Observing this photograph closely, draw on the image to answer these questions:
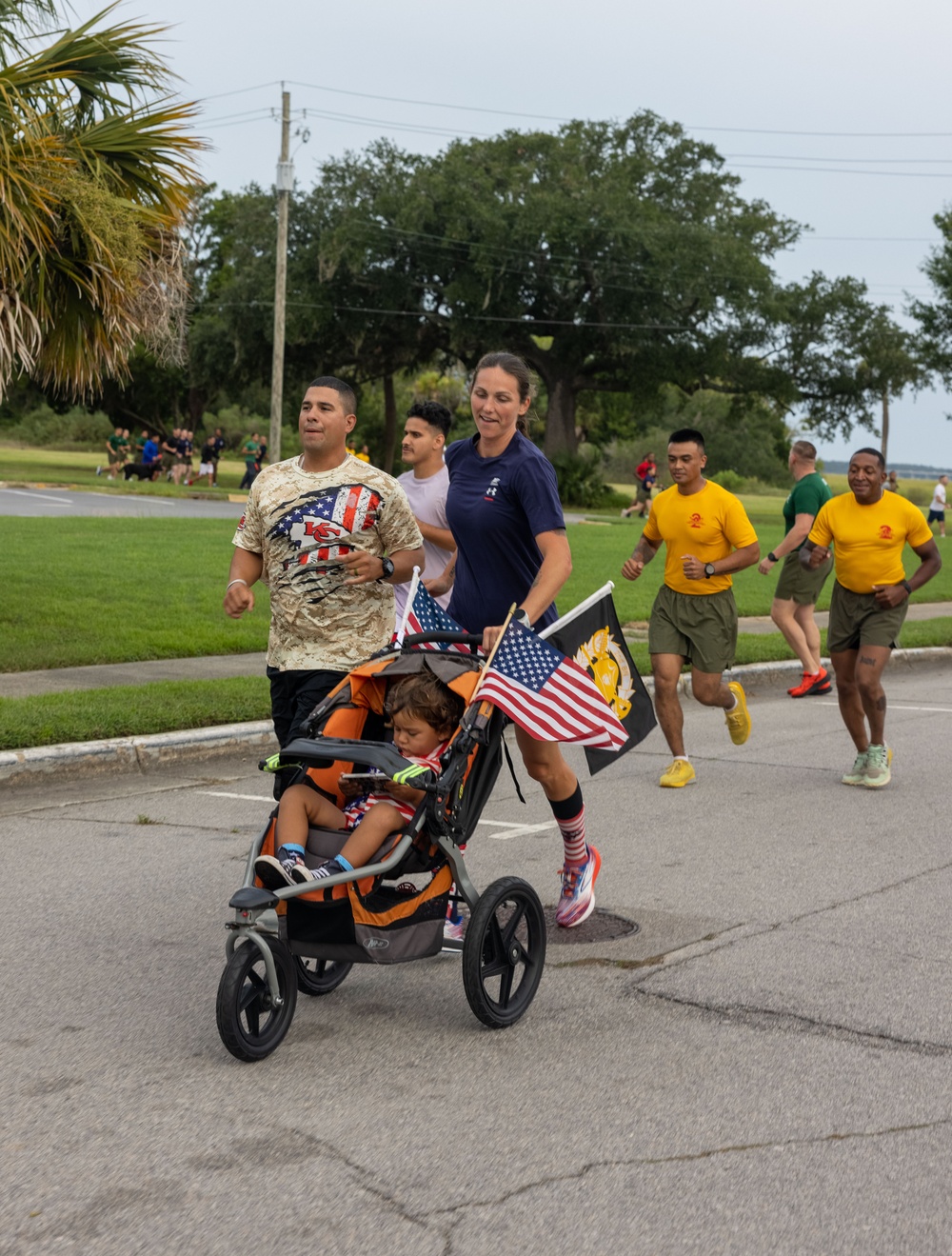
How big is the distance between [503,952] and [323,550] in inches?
73.3

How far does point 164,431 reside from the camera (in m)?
69.2

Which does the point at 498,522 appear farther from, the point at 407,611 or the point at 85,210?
the point at 85,210

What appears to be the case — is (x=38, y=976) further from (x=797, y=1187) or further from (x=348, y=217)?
(x=348, y=217)

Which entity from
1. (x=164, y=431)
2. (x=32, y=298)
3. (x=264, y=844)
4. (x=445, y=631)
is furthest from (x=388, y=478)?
(x=164, y=431)

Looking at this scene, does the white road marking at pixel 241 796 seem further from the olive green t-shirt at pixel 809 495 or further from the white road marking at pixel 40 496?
the white road marking at pixel 40 496

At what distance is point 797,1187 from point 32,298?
33.7ft

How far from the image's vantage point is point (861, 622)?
902 centimetres

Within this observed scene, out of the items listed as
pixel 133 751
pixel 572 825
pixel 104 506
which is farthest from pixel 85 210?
pixel 104 506

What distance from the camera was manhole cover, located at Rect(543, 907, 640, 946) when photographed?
567 centimetres

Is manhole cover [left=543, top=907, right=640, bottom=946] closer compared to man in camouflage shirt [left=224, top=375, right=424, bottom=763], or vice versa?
manhole cover [left=543, top=907, right=640, bottom=946]

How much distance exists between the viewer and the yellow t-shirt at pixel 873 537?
29.3ft

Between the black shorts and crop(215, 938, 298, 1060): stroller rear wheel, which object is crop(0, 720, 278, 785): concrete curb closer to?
the black shorts

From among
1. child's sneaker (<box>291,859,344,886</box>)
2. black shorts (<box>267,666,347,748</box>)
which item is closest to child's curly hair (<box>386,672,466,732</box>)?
child's sneaker (<box>291,859,344,886</box>)

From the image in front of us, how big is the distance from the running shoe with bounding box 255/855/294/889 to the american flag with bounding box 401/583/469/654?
1.31 meters
